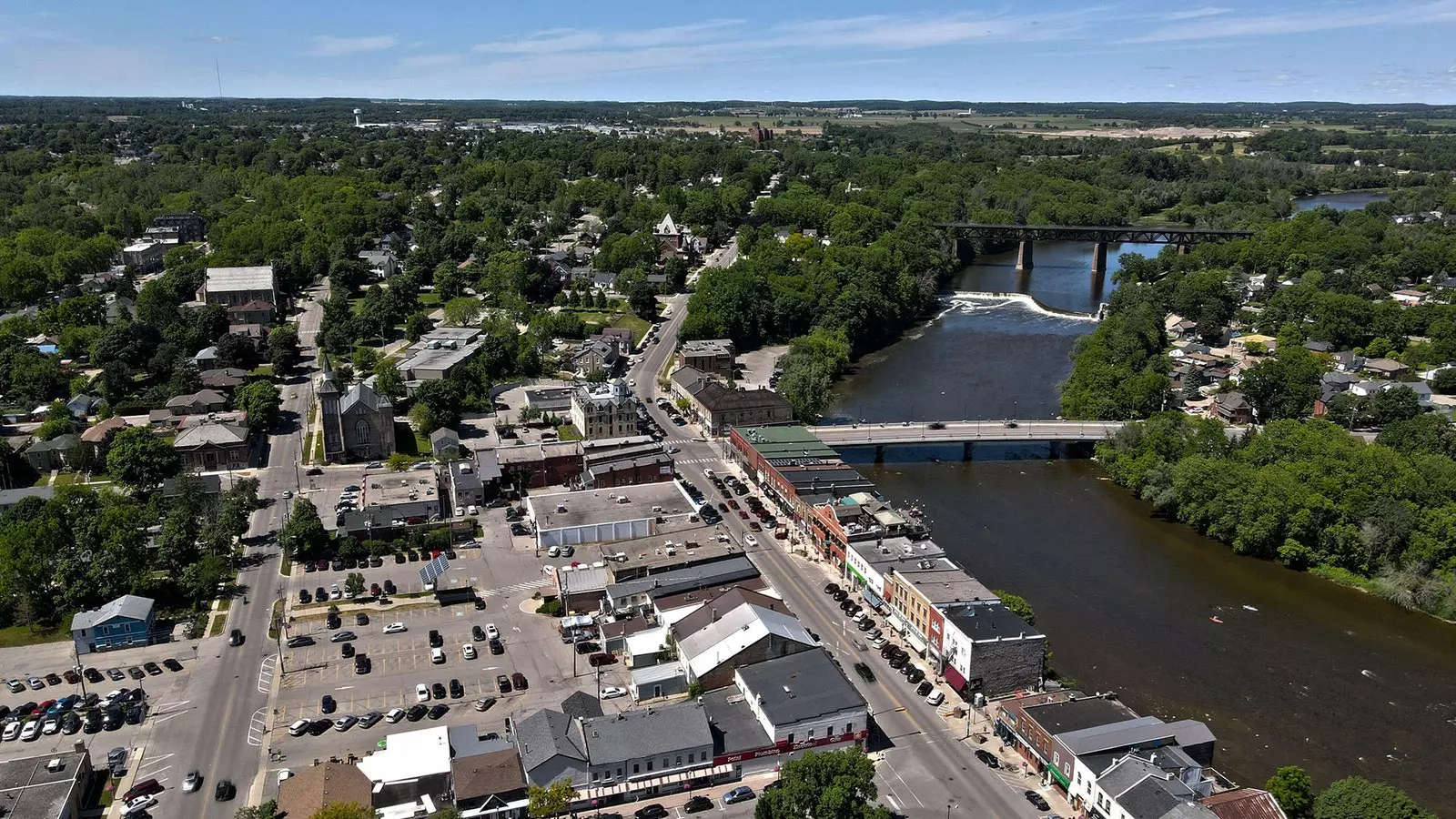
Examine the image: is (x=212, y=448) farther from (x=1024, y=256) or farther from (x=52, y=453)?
(x=1024, y=256)

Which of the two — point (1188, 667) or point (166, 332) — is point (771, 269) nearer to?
point (166, 332)

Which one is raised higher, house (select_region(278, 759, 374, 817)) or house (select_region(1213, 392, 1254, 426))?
house (select_region(1213, 392, 1254, 426))

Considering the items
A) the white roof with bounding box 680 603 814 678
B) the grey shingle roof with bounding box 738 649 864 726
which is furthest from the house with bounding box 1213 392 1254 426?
the grey shingle roof with bounding box 738 649 864 726

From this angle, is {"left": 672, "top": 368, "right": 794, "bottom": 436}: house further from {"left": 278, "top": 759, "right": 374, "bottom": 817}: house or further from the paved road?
{"left": 278, "top": 759, "right": 374, "bottom": 817}: house

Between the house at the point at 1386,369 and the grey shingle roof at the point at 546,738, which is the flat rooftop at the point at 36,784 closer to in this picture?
the grey shingle roof at the point at 546,738

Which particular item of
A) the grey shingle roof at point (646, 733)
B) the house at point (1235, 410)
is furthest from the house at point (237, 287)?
the house at point (1235, 410)

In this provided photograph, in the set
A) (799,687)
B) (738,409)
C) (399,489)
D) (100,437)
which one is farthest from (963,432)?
(100,437)

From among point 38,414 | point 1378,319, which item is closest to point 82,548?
point 38,414
